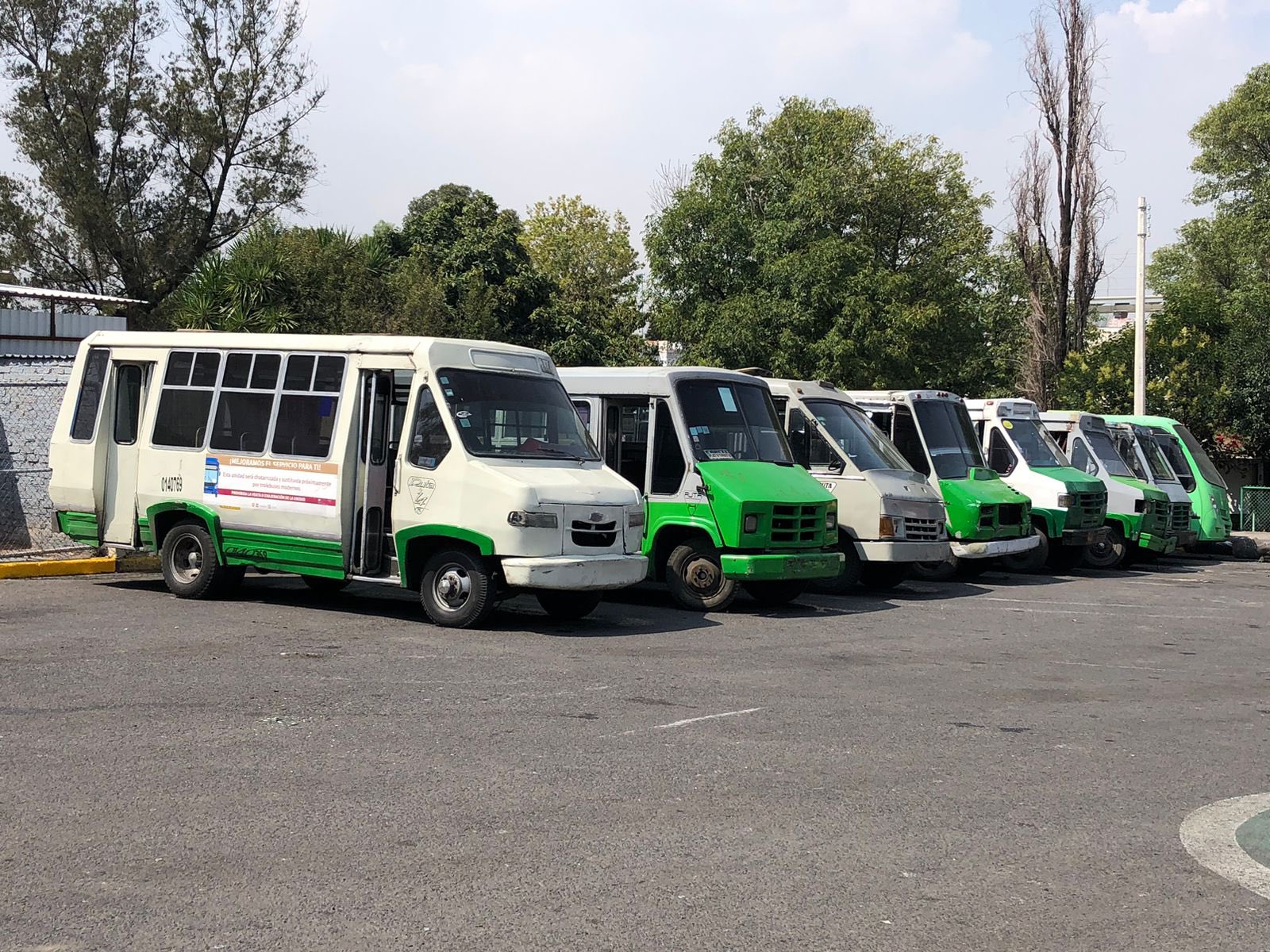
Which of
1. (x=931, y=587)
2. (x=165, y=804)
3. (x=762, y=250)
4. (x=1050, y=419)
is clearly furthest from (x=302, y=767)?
(x=762, y=250)

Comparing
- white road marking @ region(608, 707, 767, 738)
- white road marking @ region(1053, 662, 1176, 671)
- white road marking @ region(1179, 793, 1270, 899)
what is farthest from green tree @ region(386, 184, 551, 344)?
white road marking @ region(1179, 793, 1270, 899)

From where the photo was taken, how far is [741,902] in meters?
4.99

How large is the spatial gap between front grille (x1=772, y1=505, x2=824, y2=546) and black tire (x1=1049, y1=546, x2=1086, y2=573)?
282 inches

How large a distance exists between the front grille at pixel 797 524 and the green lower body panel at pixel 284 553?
4090mm

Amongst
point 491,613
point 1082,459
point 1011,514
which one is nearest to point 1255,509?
point 1082,459

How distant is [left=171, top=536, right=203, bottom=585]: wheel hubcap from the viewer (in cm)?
1346

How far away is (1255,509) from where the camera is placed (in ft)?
94.4

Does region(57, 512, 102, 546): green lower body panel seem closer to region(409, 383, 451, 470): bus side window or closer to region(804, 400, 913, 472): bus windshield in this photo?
region(409, 383, 451, 470): bus side window

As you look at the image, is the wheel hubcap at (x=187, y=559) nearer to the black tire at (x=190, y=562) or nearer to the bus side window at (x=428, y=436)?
the black tire at (x=190, y=562)

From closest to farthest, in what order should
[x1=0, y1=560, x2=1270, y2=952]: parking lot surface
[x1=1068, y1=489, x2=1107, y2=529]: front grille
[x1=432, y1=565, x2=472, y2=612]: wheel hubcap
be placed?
[x1=0, y1=560, x2=1270, y2=952]: parking lot surface < [x1=432, y1=565, x2=472, y2=612]: wheel hubcap < [x1=1068, y1=489, x2=1107, y2=529]: front grille

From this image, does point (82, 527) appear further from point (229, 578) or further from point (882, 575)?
point (882, 575)

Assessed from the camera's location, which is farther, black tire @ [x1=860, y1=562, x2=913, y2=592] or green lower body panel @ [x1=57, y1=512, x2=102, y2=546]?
black tire @ [x1=860, y1=562, x2=913, y2=592]

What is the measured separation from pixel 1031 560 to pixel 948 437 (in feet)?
9.41

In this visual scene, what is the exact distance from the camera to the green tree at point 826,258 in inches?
1350
